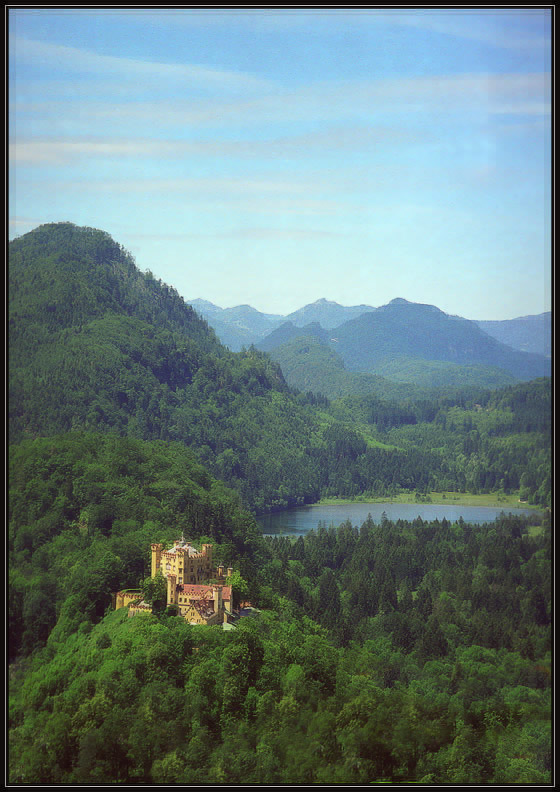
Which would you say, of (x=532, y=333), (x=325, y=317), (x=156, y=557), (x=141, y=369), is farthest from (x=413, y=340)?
(x=156, y=557)

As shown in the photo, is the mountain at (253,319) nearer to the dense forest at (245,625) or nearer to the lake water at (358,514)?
the lake water at (358,514)

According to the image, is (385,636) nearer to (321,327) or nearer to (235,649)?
(235,649)

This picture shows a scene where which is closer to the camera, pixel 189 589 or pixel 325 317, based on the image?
pixel 189 589

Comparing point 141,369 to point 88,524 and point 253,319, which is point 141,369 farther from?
point 88,524

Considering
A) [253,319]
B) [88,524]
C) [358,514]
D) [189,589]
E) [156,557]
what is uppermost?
[253,319]

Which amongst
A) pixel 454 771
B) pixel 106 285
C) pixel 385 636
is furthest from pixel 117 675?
pixel 106 285
